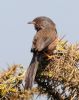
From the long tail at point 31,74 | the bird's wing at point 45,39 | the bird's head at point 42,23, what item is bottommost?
the long tail at point 31,74

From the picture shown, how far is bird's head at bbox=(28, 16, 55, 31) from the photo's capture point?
116 inches

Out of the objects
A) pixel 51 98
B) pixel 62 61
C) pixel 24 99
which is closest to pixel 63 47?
pixel 62 61

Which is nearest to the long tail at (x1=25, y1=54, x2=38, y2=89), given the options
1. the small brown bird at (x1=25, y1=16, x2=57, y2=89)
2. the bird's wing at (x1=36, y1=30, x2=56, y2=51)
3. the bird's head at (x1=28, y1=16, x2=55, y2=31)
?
the small brown bird at (x1=25, y1=16, x2=57, y2=89)

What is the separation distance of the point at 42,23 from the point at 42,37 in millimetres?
145

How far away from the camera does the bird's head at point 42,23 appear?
295cm

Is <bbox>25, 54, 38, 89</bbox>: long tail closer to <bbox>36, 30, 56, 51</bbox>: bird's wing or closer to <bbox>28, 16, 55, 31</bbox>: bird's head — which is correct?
<bbox>36, 30, 56, 51</bbox>: bird's wing

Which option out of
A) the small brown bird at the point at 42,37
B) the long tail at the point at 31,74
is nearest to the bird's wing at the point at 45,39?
the small brown bird at the point at 42,37

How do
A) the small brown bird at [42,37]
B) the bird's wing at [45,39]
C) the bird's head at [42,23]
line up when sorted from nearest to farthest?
the small brown bird at [42,37] < the bird's wing at [45,39] < the bird's head at [42,23]

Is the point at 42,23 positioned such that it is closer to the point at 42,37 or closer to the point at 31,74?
the point at 42,37

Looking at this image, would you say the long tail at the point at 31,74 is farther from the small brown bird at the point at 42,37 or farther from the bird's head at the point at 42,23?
the bird's head at the point at 42,23

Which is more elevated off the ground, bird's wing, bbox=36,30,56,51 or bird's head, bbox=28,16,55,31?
bird's head, bbox=28,16,55,31

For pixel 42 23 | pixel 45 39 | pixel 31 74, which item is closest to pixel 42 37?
pixel 45 39

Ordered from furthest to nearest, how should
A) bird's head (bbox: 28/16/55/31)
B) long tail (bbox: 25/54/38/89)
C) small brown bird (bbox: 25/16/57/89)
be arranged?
bird's head (bbox: 28/16/55/31) → small brown bird (bbox: 25/16/57/89) → long tail (bbox: 25/54/38/89)

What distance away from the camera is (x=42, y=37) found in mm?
2957
